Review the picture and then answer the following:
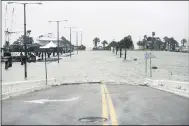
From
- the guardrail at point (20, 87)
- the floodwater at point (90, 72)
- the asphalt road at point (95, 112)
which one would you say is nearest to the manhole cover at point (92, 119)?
the asphalt road at point (95, 112)

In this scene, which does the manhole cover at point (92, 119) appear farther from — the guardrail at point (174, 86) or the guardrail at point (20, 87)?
the guardrail at point (174, 86)

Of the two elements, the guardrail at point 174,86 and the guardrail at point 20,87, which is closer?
the guardrail at point 20,87

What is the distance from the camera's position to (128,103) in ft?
48.5

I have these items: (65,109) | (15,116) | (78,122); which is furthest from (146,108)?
(15,116)

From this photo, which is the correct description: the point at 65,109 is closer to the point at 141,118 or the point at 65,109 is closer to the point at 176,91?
the point at 141,118

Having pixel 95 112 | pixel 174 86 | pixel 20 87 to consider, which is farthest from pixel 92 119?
pixel 174 86

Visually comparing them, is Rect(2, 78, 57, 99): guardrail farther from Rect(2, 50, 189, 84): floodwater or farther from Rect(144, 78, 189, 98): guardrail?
Rect(144, 78, 189, 98): guardrail

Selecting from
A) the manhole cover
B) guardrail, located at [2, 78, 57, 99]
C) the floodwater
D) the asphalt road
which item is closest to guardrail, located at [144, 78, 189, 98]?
the asphalt road

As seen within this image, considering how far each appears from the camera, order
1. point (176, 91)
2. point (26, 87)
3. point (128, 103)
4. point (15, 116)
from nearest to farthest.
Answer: point (15, 116)
point (128, 103)
point (176, 91)
point (26, 87)

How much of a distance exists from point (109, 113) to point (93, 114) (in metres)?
0.48

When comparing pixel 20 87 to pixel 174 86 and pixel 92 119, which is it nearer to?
pixel 174 86

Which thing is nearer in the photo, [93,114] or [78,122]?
[78,122]

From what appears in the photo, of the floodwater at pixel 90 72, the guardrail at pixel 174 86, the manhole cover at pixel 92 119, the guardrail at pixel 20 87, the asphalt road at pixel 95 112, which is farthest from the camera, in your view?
the floodwater at pixel 90 72

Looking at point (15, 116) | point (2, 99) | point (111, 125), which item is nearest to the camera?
point (111, 125)
